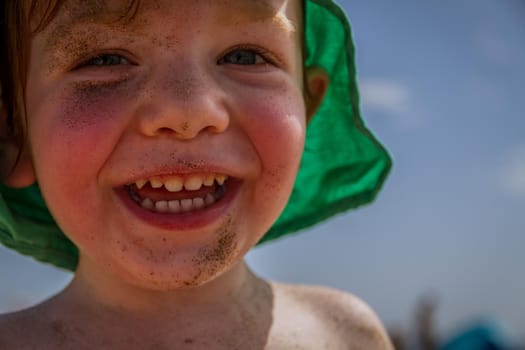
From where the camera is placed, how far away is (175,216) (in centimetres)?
124

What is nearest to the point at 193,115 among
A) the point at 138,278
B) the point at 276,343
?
the point at 138,278

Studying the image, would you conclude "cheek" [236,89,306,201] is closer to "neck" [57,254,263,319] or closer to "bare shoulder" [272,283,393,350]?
"neck" [57,254,263,319]

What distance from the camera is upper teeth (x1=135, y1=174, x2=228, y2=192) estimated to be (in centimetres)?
123

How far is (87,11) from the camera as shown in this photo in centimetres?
124

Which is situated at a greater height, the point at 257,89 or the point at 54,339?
the point at 257,89

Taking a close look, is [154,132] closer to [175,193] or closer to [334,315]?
[175,193]

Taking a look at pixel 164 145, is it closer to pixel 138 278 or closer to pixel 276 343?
pixel 138 278

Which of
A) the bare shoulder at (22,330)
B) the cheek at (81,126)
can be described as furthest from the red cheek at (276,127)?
the bare shoulder at (22,330)

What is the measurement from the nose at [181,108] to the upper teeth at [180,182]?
3.2 inches

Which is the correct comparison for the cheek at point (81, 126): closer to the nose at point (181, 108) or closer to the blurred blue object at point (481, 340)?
the nose at point (181, 108)

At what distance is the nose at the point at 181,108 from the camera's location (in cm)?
117

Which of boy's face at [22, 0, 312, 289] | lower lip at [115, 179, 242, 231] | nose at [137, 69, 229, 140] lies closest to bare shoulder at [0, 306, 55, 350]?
boy's face at [22, 0, 312, 289]

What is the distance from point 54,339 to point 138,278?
255mm

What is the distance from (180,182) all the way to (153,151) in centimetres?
8
